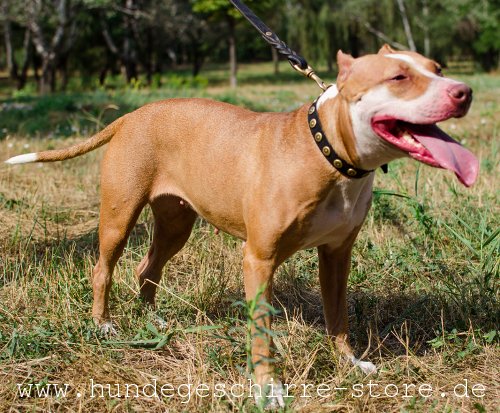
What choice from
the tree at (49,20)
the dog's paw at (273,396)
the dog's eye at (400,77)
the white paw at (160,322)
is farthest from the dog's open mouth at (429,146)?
the tree at (49,20)

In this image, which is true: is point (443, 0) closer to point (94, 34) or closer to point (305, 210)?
point (94, 34)

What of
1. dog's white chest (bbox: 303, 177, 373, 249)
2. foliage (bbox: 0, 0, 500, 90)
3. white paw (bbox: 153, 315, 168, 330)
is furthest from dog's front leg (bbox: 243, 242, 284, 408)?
foliage (bbox: 0, 0, 500, 90)

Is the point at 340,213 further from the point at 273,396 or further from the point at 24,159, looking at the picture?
the point at 24,159

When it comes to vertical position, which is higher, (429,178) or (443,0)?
(443,0)

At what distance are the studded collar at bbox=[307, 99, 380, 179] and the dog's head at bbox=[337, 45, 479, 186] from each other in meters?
0.12

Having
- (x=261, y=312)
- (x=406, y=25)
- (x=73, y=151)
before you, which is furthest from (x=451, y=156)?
(x=406, y=25)

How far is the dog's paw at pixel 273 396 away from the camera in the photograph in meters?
2.64

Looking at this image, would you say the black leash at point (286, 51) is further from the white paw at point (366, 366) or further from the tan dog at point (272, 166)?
the white paw at point (366, 366)

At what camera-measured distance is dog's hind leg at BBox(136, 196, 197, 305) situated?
3785 mm

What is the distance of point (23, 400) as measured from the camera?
9.14ft

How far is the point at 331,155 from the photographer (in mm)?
2666

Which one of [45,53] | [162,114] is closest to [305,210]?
[162,114]

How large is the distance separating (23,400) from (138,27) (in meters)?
26.4

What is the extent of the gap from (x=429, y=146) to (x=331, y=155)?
434 millimetres
